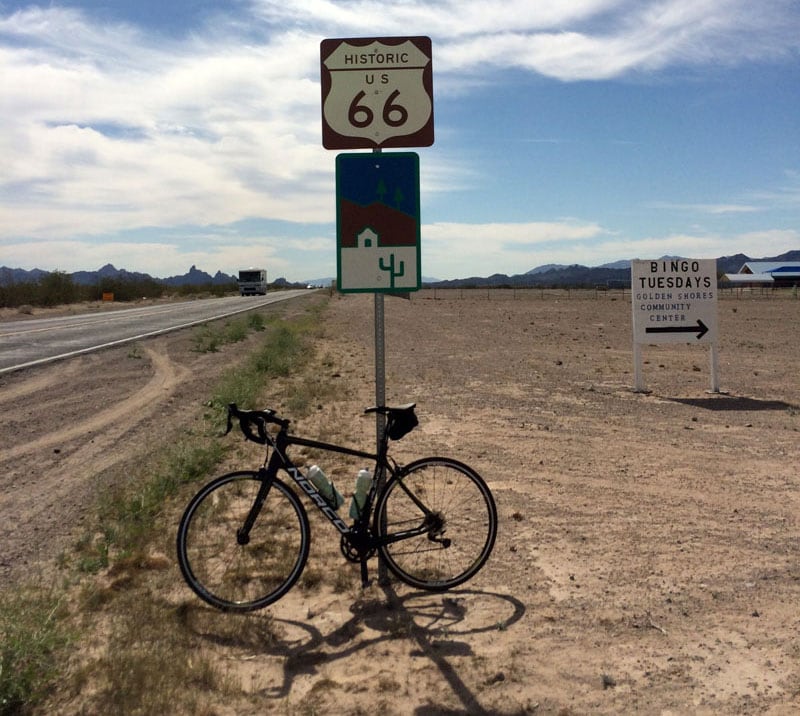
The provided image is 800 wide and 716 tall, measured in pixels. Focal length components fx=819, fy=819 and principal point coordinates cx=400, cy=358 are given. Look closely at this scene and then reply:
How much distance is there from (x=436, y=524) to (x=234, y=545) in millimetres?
1185

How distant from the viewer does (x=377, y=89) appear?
4672 millimetres

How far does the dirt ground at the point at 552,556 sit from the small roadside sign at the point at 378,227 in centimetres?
177

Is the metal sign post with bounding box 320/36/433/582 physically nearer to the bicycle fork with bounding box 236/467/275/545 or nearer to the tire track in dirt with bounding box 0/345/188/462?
the bicycle fork with bounding box 236/467/275/545

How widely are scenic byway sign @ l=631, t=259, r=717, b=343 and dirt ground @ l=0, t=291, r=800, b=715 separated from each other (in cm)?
91

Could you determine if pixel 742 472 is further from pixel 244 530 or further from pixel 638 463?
pixel 244 530

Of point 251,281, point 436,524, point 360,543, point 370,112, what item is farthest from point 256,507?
point 251,281

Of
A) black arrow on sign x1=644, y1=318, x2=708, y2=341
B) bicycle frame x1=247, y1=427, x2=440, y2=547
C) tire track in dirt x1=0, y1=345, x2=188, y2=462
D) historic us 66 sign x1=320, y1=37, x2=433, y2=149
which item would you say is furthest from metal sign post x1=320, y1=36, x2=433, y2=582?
black arrow on sign x1=644, y1=318, x2=708, y2=341

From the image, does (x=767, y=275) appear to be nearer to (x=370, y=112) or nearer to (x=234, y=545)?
(x=370, y=112)

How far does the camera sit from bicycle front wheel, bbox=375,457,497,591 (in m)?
4.52

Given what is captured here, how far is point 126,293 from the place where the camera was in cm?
7906

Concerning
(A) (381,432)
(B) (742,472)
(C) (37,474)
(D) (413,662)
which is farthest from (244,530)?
(B) (742,472)

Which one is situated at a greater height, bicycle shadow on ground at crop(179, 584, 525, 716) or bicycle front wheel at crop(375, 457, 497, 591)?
bicycle front wheel at crop(375, 457, 497, 591)

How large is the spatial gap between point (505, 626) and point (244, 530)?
4.90 feet

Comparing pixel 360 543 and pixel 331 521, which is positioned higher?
pixel 331 521
